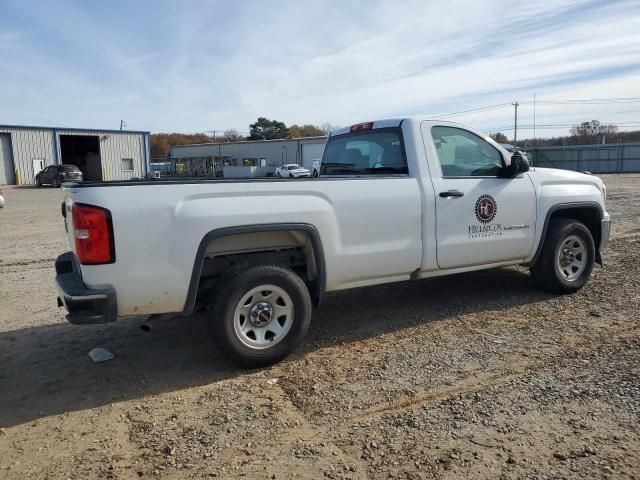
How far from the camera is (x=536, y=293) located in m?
6.09

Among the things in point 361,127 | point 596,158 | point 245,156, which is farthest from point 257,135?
point 361,127

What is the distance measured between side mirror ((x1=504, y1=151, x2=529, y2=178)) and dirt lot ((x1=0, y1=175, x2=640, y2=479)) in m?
1.47

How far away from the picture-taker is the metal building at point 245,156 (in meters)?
52.6

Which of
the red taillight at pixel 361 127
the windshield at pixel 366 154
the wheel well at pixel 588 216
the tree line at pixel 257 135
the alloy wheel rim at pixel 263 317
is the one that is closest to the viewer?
the alloy wheel rim at pixel 263 317

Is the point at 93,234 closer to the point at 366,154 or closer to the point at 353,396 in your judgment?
the point at 353,396

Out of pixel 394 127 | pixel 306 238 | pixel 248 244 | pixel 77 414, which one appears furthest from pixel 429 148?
pixel 77 414

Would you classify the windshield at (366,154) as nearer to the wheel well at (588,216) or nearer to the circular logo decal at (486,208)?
the circular logo decal at (486,208)

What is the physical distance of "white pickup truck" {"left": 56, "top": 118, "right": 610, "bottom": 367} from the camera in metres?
3.60

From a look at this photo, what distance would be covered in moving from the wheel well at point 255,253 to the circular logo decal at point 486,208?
6.12 feet

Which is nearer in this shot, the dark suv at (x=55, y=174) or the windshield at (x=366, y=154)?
the windshield at (x=366, y=154)

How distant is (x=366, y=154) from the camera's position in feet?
18.1

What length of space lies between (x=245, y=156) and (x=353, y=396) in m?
58.5

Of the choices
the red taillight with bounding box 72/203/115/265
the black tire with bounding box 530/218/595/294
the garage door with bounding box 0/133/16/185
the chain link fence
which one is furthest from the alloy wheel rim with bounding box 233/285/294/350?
the chain link fence

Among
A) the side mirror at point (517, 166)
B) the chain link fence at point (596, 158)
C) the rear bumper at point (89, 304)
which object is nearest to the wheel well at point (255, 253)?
the rear bumper at point (89, 304)
